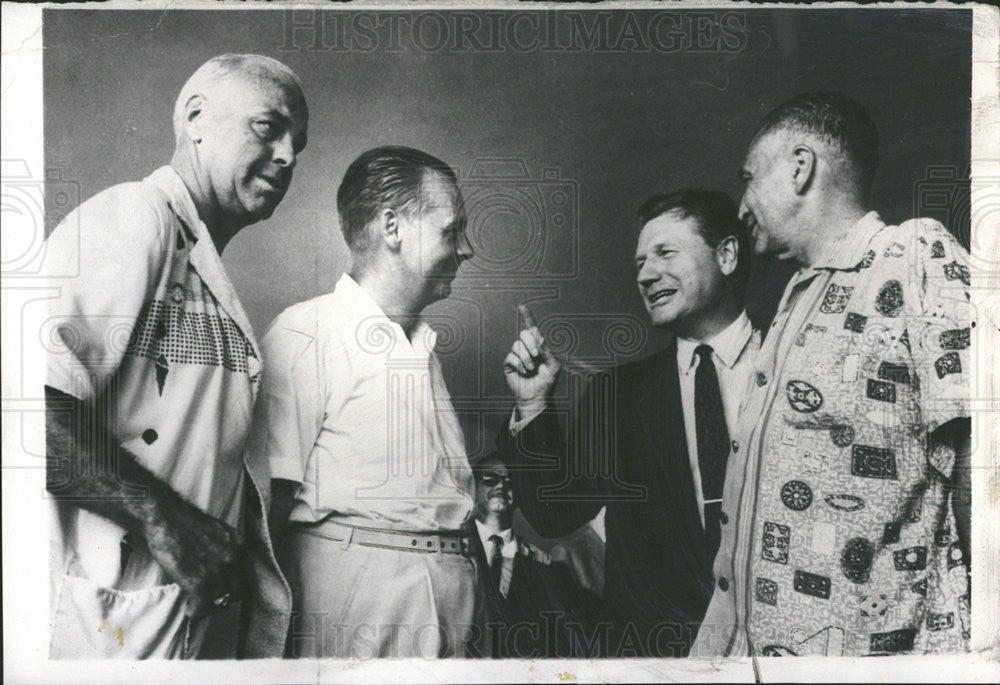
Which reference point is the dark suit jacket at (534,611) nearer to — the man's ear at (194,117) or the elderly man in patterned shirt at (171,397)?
the elderly man in patterned shirt at (171,397)

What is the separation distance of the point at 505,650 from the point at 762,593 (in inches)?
37.5

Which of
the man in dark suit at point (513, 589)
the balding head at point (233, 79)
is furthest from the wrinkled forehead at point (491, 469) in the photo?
the balding head at point (233, 79)

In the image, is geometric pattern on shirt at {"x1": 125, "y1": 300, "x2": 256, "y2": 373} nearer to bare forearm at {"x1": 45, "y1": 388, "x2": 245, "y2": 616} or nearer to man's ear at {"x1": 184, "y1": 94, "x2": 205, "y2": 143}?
bare forearm at {"x1": 45, "y1": 388, "x2": 245, "y2": 616}

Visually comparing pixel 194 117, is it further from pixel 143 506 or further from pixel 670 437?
pixel 670 437

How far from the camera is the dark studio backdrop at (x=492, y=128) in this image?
132 inches

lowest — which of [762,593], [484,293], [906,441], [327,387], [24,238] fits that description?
[762,593]

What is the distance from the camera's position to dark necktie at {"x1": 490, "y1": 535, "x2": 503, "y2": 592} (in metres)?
3.33

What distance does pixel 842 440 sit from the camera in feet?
10.9

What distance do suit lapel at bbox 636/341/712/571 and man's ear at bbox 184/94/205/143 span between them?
6.05ft

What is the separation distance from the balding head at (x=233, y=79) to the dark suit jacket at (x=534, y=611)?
1814 millimetres

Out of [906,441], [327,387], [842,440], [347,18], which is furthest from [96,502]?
[906,441]

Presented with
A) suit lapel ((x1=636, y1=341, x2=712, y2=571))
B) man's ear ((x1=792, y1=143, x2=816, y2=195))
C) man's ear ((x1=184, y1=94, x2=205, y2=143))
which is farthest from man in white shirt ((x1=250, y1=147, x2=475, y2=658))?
man's ear ((x1=792, y1=143, x2=816, y2=195))

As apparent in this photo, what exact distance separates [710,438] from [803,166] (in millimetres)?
1058

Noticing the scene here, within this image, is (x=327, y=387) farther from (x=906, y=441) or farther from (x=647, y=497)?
(x=906, y=441)
